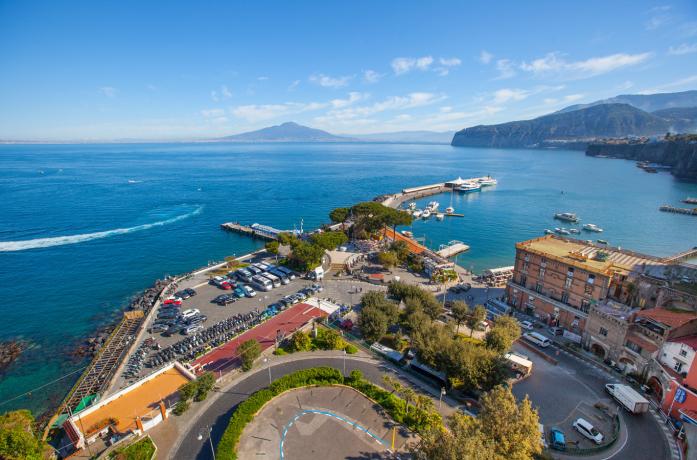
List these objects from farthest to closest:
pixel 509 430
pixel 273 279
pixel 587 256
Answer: pixel 273 279, pixel 587 256, pixel 509 430

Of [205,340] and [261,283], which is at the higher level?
[261,283]


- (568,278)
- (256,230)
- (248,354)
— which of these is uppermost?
(568,278)

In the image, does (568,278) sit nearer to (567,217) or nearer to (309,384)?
(309,384)

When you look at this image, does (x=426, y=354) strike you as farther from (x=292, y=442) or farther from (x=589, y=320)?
(x=589, y=320)

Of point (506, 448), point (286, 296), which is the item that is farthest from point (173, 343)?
point (506, 448)

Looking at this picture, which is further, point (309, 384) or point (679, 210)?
point (679, 210)

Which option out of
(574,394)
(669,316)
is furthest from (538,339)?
(669,316)

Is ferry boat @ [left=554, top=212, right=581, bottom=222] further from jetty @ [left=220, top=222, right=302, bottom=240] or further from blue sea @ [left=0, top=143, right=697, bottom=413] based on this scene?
jetty @ [left=220, top=222, right=302, bottom=240]

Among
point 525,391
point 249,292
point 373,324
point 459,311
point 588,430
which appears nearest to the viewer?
point 588,430
